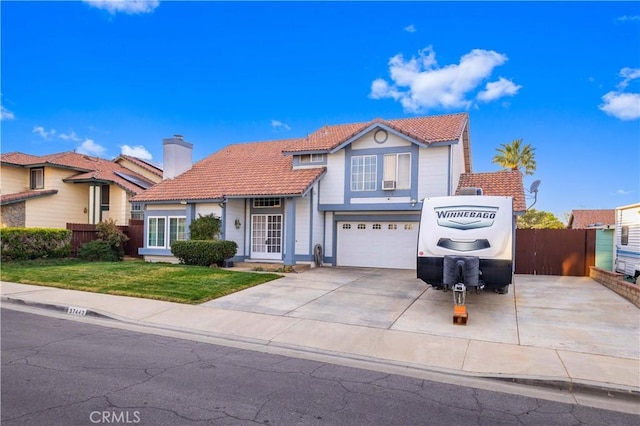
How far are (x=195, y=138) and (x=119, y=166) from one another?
11.5 metres

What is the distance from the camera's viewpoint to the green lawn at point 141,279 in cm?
1196

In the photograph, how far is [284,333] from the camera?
8.52m

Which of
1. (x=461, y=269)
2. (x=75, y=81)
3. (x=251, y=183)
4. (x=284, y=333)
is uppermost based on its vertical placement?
(x=75, y=81)

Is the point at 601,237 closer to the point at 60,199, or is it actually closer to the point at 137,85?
the point at 137,85

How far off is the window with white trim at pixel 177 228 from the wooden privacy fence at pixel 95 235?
10.8 ft

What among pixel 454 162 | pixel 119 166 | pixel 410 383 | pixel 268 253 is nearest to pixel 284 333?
pixel 410 383

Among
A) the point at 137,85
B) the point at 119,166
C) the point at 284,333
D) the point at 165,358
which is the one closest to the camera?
the point at 165,358

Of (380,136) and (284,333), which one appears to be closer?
(284,333)

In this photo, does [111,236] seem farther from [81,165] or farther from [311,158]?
[311,158]

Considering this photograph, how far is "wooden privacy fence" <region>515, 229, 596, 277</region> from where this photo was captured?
58.5ft

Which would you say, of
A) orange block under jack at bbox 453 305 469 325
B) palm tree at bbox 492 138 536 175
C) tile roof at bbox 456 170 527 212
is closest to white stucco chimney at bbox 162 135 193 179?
tile roof at bbox 456 170 527 212

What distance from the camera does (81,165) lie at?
92.3 feet

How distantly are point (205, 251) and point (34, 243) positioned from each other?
8.04 m

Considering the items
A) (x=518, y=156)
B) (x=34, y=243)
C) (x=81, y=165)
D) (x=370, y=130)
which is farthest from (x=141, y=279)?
(x=518, y=156)
